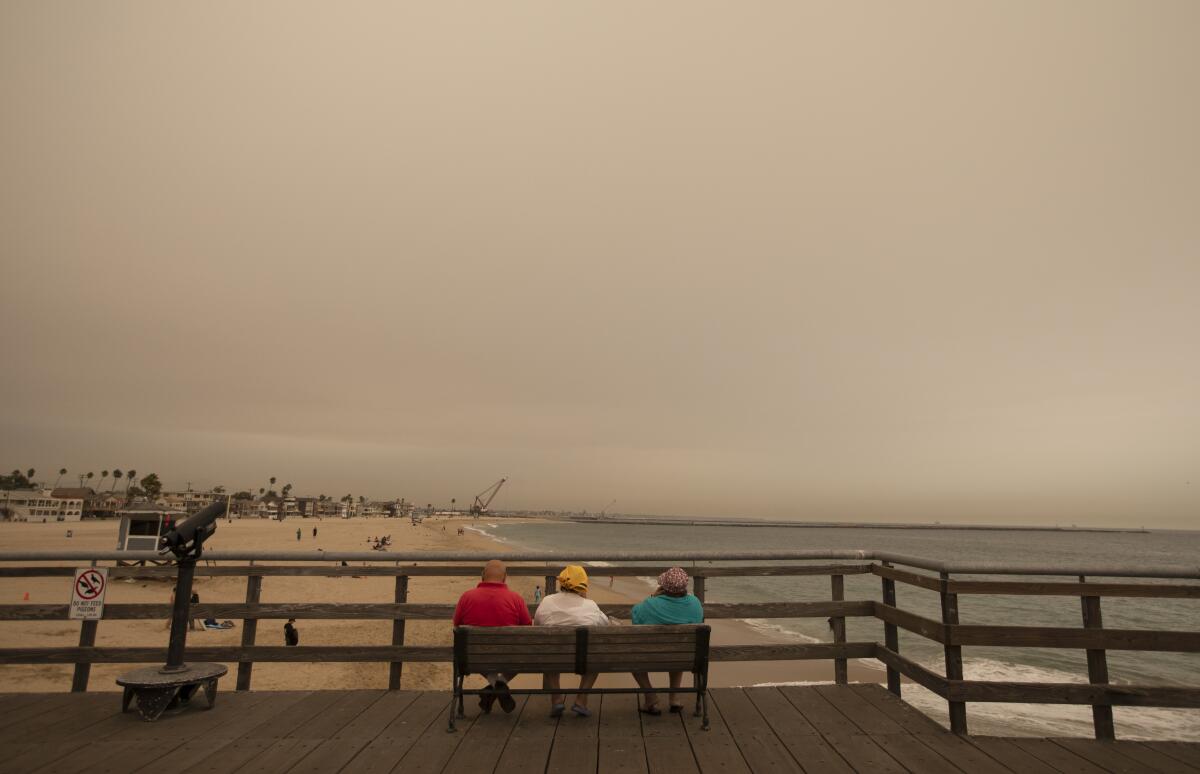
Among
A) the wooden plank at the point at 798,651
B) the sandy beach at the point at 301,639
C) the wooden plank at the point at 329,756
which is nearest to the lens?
the wooden plank at the point at 329,756

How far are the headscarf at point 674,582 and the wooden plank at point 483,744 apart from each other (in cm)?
160

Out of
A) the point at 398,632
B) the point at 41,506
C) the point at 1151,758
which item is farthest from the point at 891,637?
the point at 41,506

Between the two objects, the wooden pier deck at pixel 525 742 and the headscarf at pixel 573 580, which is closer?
the wooden pier deck at pixel 525 742

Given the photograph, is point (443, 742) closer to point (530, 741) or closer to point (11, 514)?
point (530, 741)

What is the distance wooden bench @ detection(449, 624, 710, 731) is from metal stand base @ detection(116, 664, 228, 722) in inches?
85.4

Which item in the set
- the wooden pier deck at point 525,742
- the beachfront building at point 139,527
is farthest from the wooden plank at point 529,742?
the beachfront building at point 139,527

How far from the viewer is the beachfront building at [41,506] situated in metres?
117

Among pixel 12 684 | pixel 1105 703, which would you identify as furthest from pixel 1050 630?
pixel 12 684

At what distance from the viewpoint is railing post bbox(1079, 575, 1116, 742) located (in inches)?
185

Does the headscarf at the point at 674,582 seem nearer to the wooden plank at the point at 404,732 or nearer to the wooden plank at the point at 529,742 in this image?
the wooden plank at the point at 529,742

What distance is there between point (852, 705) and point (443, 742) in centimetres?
343

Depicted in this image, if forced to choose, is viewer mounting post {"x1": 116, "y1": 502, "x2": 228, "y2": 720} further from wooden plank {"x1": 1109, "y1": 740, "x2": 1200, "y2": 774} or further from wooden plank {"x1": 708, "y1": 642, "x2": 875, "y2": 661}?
wooden plank {"x1": 1109, "y1": 740, "x2": 1200, "y2": 774}

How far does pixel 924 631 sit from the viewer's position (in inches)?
206

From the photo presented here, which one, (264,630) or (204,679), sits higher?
(204,679)
